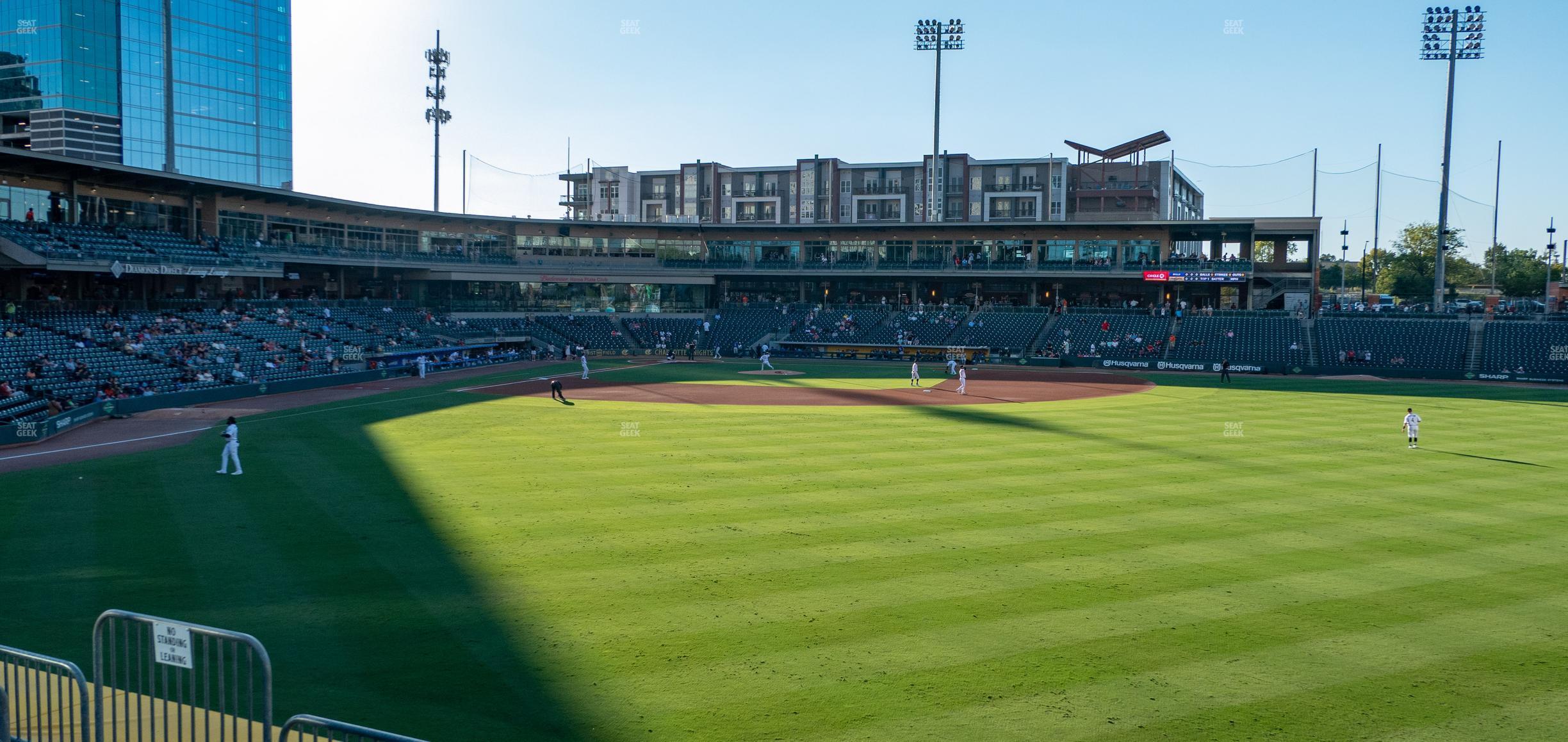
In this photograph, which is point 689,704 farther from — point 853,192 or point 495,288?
point 853,192

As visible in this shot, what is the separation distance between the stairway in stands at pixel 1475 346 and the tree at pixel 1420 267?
48327 millimetres

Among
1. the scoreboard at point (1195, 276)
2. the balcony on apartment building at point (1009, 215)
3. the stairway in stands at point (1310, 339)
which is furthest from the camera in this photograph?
the balcony on apartment building at point (1009, 215)

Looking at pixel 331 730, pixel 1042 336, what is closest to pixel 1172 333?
pixel 1042 336

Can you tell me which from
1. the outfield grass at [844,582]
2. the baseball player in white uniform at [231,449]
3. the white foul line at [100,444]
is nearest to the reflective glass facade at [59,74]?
the white foul line at [100,444]

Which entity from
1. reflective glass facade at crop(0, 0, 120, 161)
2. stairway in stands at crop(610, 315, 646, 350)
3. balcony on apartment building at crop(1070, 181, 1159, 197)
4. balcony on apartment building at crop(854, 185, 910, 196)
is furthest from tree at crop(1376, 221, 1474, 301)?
reflective glass facade at crop(0, 0, 120, 161)

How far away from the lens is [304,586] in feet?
46.2

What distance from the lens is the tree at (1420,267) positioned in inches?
4161

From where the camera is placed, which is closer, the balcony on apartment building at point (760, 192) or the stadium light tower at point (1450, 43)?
the stadium light tower at point (1450, 43)

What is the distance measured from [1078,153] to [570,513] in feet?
286

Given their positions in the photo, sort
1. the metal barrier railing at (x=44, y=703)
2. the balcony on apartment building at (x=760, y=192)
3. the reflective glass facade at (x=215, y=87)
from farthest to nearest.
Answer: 1. the balcony on apartment building at (x=760, y=192)
2. the reflective glass facade at (x=215, y=87)
3. the metal barrier railing at (x=44, y=703)

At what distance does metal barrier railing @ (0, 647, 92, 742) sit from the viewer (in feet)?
23.9

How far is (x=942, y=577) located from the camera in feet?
48.1

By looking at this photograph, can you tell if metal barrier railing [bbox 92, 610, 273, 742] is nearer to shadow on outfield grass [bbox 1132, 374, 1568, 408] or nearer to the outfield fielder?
the outfield fielder

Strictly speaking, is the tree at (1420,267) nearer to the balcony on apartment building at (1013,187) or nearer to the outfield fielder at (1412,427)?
the balcony on apartment building at (1013,187)
